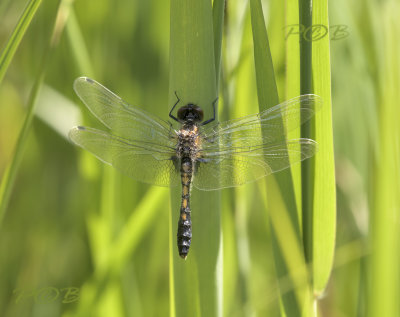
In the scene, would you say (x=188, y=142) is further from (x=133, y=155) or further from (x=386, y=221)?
(x=386, y=221)

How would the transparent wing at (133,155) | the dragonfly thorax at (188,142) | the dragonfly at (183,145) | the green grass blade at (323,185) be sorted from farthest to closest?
the dragonfly thorax at (188,142)
the transparent wing at (133,155)
the dragonfly at (183,145)
the green grass blade at (323,185)

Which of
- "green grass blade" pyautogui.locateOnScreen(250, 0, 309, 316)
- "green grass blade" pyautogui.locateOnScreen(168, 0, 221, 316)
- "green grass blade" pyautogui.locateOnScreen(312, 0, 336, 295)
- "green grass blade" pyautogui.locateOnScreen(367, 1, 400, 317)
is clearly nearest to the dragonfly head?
"green grass blade" pyautogui.locateOnScreen(168, 0, 221, 316)

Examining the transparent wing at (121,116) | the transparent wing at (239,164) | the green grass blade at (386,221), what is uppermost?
the transparent wing at (121,116)

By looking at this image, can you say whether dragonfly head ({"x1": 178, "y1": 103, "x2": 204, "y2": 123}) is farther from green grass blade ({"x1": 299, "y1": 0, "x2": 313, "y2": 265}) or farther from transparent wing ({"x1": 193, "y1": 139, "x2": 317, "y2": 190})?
green grass blade ({"x1": 299, "y1": 0, "x2": 313, "y2": 265})

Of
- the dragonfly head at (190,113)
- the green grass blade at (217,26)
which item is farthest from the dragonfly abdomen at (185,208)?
the green grass blade at (217,26)

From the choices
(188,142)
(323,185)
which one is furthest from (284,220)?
(188,142)

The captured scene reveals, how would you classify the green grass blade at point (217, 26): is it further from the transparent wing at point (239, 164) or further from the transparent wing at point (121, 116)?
the transparent wing at point (121, 116)
